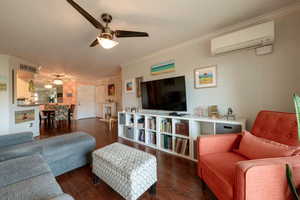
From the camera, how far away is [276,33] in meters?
1.71

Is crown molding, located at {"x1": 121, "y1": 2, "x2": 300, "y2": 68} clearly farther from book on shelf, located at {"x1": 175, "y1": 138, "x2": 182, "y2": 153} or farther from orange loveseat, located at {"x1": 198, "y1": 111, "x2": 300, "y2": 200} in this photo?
book on shelf, located at {"x1": 175, "y1": 138, "x2": 182, "y2": 153}

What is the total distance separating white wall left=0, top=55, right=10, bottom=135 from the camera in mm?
3072

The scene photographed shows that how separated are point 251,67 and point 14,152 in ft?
11.3

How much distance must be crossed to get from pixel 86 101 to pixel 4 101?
385 cm

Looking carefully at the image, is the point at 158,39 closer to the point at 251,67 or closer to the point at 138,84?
the point at 138,84

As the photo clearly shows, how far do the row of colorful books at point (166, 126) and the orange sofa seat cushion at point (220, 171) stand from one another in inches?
43.1

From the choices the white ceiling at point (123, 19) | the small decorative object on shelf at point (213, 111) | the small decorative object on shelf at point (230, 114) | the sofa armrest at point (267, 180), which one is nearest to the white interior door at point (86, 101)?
the white ceiling at point (123, 19)

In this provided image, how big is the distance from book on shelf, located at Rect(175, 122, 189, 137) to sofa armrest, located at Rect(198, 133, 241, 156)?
0.78 meters

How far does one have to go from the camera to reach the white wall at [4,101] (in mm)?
3072

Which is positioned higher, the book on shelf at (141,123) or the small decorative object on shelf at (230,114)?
the small decorative object on shelf at (230,114)

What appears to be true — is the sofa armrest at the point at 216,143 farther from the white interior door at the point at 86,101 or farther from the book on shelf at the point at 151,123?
the white interior door at the point at 86,101

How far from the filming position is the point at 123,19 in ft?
5.78

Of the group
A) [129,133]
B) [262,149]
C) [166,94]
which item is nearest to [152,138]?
[129,133]

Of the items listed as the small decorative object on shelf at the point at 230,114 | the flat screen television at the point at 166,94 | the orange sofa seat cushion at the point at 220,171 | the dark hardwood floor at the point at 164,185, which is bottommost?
the dark hardwood floor at the point at 164,185
